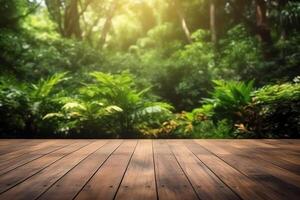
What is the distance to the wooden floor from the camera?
1947 mm

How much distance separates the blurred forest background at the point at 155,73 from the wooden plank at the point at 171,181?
3.01 metres

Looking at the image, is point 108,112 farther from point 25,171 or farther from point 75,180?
point 75,180

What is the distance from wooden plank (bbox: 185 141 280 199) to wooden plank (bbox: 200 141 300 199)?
56 millimetres

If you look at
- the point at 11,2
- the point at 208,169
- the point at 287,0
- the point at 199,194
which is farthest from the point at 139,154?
the point at 287,0

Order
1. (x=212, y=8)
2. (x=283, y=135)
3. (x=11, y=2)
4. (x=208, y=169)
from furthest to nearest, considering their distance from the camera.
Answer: (x=212, y=8), (x=11, y=2), (x=283, y=135), (x=208, y=169)

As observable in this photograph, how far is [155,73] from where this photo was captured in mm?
12734

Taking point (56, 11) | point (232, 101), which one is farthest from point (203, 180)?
point (56, 11)

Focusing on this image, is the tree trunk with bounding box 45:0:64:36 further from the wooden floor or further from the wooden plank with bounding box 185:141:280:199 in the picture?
the wooden plank with bounding box 185:141:280:199

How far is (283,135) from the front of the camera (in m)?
5.68

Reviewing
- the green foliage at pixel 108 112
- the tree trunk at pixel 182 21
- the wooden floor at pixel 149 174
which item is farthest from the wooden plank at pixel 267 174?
the tree trunk at pixel 182 21

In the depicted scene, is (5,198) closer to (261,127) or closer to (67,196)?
(67,196)

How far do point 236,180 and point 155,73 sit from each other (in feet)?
34.7

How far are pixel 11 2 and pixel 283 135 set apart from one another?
10.1 meters

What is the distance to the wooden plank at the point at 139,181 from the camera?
75.0 inches
